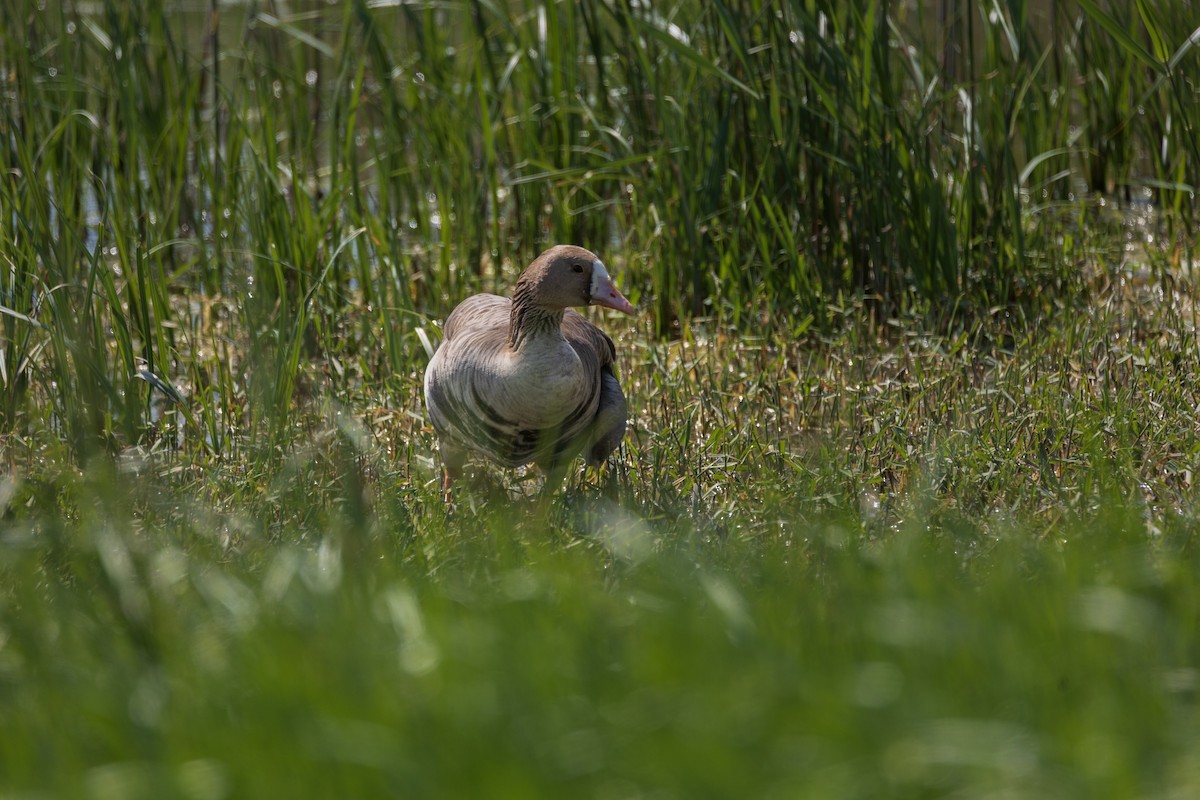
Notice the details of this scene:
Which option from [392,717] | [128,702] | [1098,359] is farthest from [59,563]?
[1098,359]

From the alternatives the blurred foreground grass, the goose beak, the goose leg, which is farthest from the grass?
the goose beak

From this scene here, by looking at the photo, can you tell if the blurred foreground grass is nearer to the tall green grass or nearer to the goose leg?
the goose leg

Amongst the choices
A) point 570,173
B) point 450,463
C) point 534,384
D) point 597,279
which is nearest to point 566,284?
point 597,279

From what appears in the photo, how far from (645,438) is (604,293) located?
64cm

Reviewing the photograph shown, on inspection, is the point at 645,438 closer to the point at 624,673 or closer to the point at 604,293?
the point at 604,293

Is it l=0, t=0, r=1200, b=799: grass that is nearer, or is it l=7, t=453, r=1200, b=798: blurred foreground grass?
l=7, t=453, r=1200, b=798: blurred foreground grass

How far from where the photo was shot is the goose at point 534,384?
3.86 metres

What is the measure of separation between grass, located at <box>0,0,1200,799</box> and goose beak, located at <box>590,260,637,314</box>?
486 mm

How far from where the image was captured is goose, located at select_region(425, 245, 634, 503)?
152 inches

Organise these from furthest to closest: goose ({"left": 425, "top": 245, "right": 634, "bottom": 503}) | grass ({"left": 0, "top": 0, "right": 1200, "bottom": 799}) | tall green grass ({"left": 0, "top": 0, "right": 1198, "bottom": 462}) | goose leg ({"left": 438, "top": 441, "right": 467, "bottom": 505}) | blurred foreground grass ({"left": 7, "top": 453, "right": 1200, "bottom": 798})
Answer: tall green grass ({"left": 0, "top": 0, "right": 1198, "bottom": 462})
goose leg ({"left": 438, "top": 441, "right": 467, "bottom": 505})
goose ({"left": 425, "top": 245, "right": 634, "bottom": 503})
grass ({"left": 0, "top": 0, "right": 1200, "bottom": 799})
blurred foreground grass ({"left": 7, "top": 453, "right": 1200, "bottom": 798})

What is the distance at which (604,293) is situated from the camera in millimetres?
4102

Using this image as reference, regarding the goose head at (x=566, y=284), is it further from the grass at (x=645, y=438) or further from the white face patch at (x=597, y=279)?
the grass at (x=645, y=438)

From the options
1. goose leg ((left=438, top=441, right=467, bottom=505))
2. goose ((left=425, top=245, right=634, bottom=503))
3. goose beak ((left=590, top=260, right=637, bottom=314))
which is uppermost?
goose beak ((left=590, top=260, right=637, bottom=314))

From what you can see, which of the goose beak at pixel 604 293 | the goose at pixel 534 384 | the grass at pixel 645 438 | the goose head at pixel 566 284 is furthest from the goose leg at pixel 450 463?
the goose beak at pixel 604 293
